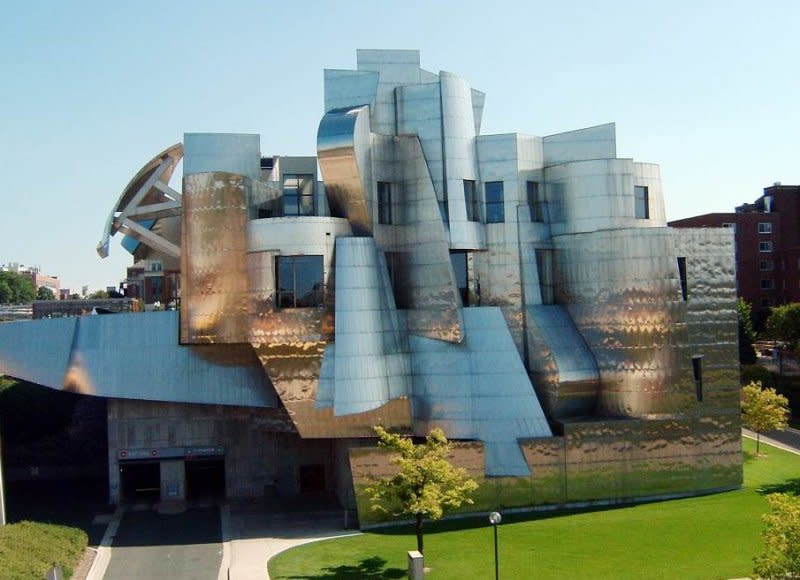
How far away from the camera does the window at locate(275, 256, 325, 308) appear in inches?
1642

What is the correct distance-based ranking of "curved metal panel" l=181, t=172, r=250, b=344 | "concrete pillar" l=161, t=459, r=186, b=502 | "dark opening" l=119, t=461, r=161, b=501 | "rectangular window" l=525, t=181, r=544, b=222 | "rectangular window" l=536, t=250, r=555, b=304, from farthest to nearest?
"dark opening" l=119, t=461, r=161, b=501 → "concrete pillar" l=161, t=459, r=186, b=502 → "rectangular window" l=525, t=181, r=544, b=222 → "rectangular window" l=536, t=250, r=555, b=304 → "curved metal panel" l=181, t=172, r=250, b=344

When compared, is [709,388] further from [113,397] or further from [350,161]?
[113,397]

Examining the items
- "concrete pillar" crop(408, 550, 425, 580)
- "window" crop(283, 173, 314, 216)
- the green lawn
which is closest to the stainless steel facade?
"window" crop(283, 173, 314, 216)

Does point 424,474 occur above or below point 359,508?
above

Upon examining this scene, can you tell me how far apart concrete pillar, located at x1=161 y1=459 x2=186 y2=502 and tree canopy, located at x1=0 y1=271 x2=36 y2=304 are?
149 meters

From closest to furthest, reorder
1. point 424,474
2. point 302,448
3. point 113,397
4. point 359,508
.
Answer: point 424,474 < point 359,508 < point 113,397 < point 302,448

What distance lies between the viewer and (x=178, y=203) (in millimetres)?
52625

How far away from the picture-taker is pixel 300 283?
4178 cm

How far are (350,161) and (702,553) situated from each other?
24685 mm

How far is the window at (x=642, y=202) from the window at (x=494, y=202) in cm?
813

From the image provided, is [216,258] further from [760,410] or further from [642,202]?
[760,410]

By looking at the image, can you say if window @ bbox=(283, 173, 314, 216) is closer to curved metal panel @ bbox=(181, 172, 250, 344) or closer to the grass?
curved metal panel @ bbox=(181, 172, 250, 344)

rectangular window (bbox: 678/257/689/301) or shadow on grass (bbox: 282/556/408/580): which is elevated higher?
rectangular window (bbox: 678/257/689/301)

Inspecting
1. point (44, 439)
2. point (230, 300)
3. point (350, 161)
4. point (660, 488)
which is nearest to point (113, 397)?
point (230, 300)
